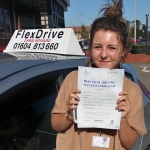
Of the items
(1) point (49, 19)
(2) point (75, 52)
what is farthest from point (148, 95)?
(1) point (49, 19)

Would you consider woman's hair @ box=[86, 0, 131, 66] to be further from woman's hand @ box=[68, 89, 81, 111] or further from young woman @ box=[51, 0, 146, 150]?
woman's hand @ box=[68, 89, 81, 111]

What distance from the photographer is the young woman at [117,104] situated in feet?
4.39

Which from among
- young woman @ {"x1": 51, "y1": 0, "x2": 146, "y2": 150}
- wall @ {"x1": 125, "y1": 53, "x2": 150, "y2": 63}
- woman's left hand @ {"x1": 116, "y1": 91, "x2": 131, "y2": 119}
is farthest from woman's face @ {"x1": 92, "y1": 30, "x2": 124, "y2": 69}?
wall @ {"x1": 125, "y1": 53, "x2": 150, "y2": 63}

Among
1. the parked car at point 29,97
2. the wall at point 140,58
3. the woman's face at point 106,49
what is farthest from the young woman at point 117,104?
the wall at point 140,58

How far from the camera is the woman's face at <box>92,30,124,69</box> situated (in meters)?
1.34

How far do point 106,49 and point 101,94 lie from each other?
22 cm

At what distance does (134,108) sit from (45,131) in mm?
811

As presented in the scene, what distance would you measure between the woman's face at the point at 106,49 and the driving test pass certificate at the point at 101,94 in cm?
7

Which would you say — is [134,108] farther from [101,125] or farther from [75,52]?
[75,52]

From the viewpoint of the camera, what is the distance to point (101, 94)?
1.29m

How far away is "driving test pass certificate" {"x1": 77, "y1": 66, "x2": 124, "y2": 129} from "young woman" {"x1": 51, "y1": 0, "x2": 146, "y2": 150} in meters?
0.03

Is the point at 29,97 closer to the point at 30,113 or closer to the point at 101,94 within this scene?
the point at 30,113

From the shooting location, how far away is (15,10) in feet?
63.1

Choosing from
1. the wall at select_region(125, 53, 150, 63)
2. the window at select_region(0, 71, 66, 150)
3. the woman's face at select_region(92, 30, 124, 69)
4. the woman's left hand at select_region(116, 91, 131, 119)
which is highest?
the woman's face at select_region(92, 30, 124, 69)
